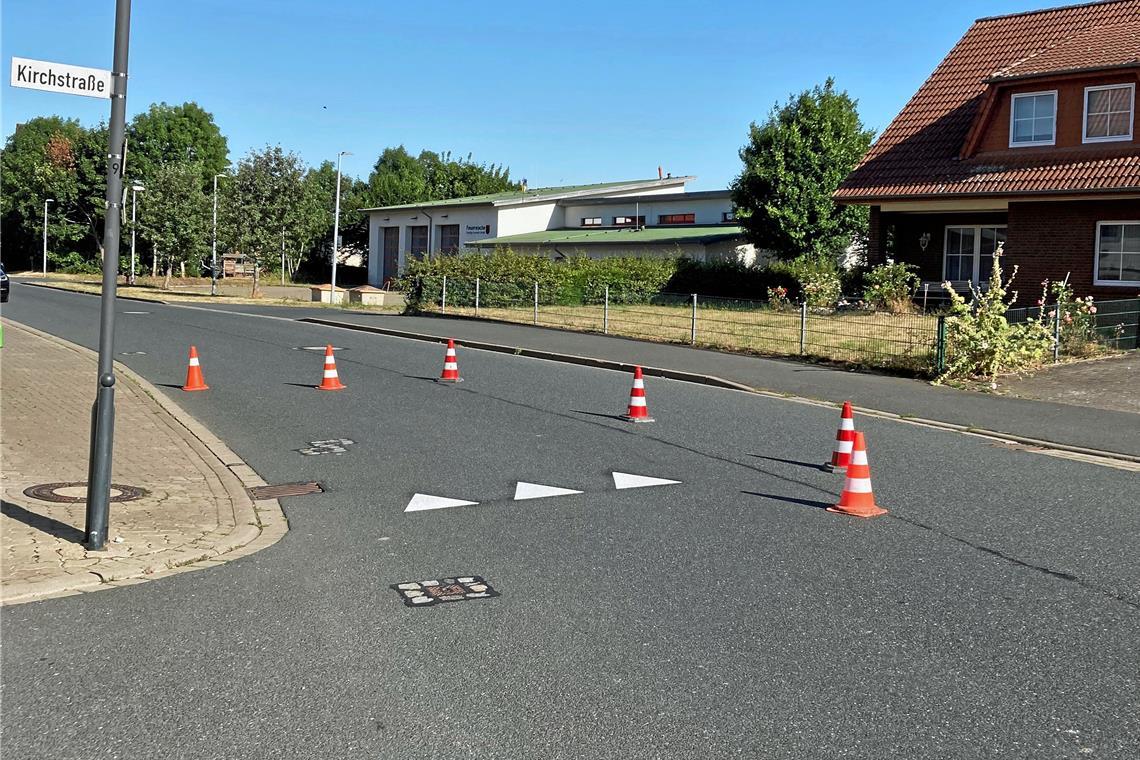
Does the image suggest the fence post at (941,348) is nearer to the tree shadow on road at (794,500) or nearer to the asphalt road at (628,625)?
the asphalt road at (628,625)

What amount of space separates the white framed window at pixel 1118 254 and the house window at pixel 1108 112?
2022 millimetres

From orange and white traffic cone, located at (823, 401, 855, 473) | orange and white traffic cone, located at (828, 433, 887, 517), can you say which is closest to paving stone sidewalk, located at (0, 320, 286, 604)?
orange and white traffic cone, located at (828, 433, 887, 517)

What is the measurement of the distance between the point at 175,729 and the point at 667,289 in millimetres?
33253

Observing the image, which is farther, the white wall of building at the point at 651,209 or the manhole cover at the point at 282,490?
the white wall of building at the point at 651,209

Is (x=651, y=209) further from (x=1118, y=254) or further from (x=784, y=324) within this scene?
(x=784, y=324)

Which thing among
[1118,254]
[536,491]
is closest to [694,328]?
[1118,254]

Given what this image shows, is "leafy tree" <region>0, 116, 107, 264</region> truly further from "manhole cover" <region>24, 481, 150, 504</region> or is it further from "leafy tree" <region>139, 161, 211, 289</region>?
"manhole cover" <region>24, 481, 150, 504</region>

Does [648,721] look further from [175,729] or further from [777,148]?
[777,148]

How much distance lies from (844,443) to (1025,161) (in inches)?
773

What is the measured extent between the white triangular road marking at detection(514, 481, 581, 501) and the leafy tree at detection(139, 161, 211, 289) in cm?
5614

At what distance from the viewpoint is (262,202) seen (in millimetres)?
53844

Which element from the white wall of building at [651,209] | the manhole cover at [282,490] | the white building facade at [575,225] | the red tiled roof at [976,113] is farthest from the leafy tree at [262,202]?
the manhole cover at [282,490]

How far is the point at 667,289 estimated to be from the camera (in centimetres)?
3681

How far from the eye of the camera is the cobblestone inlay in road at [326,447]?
10.7 m
